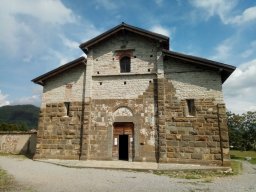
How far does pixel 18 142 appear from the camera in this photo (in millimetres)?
21828

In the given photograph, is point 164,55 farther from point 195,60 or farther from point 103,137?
point 103,137

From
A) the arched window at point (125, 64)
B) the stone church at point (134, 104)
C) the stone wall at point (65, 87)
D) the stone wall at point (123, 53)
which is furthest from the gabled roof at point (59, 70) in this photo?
the arched window at point (125, 64)

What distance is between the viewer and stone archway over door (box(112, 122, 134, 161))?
15117mm

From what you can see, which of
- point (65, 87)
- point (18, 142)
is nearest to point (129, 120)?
point (65, 87)

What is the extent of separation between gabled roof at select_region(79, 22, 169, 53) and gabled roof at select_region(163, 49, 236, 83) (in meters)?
0.83

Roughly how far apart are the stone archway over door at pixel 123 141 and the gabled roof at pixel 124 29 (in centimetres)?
570

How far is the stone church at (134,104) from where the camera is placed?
1423 centimetres

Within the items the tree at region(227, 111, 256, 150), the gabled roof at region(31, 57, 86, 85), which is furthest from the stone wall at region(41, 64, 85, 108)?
the tree at region(227, 111, 256, 150)

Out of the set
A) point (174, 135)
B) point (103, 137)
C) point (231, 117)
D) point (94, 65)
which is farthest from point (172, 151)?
point (231, 117)

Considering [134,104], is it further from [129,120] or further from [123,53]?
[123,53]

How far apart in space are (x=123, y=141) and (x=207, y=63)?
7112 mm

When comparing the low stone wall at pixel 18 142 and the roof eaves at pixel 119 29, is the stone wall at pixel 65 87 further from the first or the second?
the low stone wall at pixel 18 142

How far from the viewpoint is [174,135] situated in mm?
14438

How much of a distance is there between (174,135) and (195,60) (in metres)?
4.62
